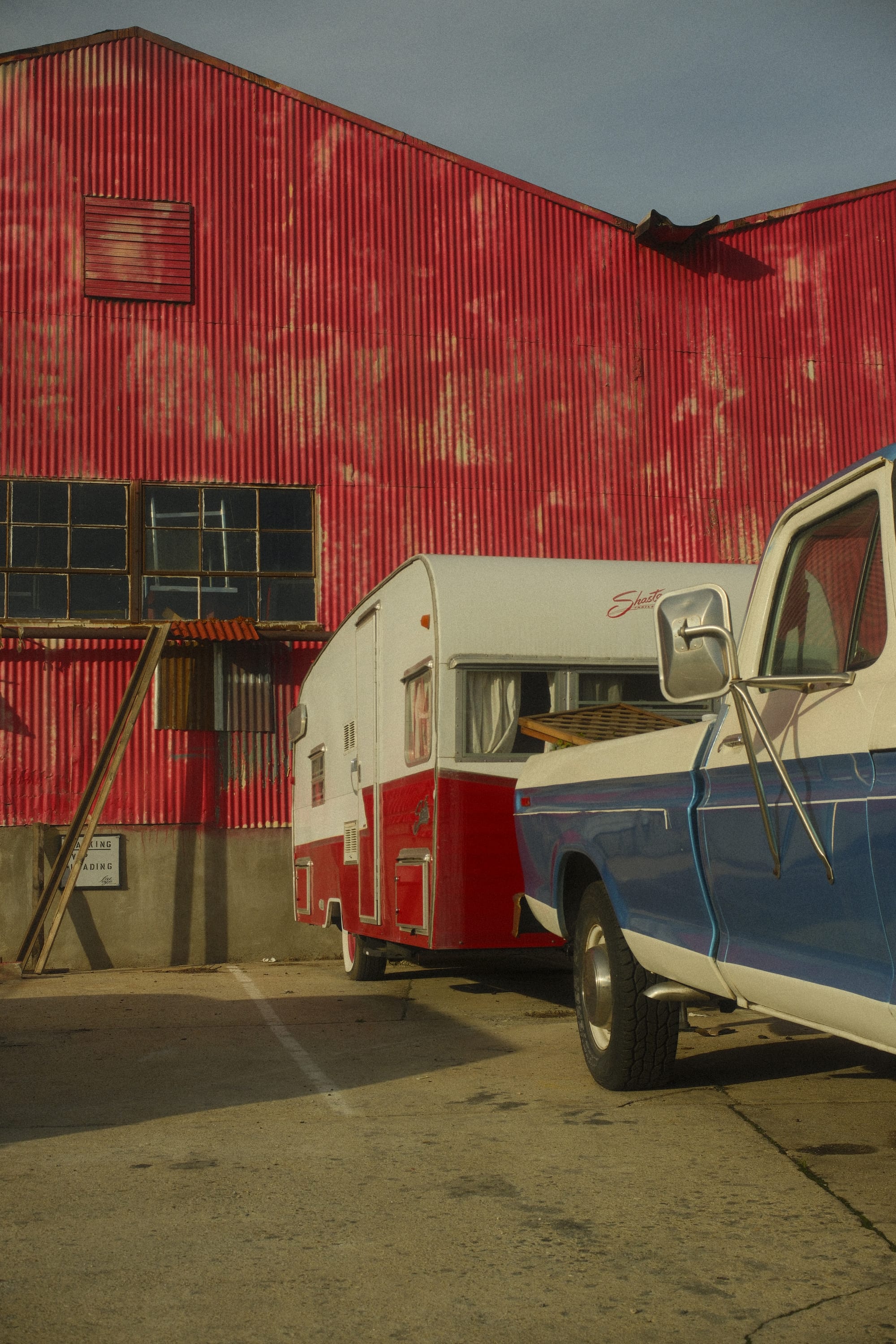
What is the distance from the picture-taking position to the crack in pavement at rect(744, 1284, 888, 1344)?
350 centimetres

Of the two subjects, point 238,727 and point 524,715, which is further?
point 238,727

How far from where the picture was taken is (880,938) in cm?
386

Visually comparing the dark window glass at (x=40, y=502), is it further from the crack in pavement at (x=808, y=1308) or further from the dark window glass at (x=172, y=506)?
the crack in pavement at (x=808, y=1308)

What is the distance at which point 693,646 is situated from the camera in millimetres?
4652

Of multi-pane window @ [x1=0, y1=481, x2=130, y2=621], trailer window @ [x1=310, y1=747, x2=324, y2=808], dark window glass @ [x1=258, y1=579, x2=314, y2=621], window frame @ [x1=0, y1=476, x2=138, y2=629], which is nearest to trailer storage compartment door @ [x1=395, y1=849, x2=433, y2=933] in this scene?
trailer window @ [x1=310, y1=747, x2=324, y2=808]

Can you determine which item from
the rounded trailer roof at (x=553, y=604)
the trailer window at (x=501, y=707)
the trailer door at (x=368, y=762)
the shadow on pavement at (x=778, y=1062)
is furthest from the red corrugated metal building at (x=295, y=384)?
the shadow on pavement at (x=778, y=1062)

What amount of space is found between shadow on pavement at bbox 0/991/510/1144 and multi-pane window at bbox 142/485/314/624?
6.21 m

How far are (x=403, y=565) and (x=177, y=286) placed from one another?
367 inches

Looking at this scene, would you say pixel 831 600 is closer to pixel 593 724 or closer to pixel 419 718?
pixel 593 724

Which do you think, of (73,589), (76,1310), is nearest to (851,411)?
(73,589)

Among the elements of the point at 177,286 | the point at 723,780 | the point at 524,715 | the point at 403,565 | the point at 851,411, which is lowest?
the point at 723,780

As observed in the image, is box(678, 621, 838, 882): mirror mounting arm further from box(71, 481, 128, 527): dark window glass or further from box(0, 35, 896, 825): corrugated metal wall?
box(71, 481, 128, 527): dark window glass

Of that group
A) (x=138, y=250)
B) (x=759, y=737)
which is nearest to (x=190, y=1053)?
(x=759, y=737)

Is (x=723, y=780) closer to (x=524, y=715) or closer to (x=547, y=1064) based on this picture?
(x=547, y=1064)
